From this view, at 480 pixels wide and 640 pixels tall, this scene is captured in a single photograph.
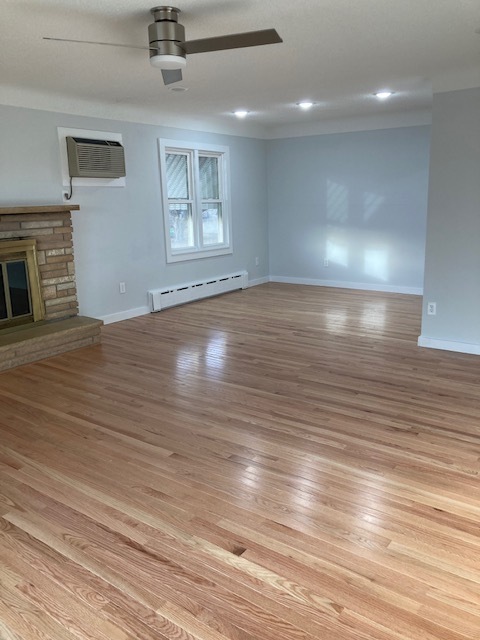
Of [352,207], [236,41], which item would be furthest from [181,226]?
[236,41]

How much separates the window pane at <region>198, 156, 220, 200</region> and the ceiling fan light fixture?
4.15 m

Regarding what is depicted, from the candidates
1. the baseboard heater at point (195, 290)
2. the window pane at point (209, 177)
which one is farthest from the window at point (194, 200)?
the baseboard heater at point (195, 290)

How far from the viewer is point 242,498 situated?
2268 mm

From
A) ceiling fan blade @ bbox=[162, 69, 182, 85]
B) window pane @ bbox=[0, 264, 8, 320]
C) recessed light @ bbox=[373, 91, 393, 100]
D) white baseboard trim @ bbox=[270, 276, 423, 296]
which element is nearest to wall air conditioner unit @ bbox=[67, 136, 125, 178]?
window pane @ bbox=[0, 264, 8, 320]

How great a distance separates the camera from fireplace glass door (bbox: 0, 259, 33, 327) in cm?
436

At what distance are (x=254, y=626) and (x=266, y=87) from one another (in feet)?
14.3

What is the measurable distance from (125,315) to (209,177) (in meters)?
2.48

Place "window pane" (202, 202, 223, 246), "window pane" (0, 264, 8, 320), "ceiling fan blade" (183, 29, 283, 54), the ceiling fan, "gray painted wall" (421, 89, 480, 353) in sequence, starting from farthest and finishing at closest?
"window pane" (202, 202, 223, 246) < "window pane" (0, 264, 8, 320) < "gray painted wall" (421, 89, 480, 353) < the ceiling fan < "ceiling fan blade" (183, 29, 283, 54)

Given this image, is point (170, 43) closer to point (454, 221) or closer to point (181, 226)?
point (454, 221)

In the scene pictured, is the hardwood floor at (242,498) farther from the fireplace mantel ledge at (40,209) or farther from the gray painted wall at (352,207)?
the gray painted wall at (352,207)

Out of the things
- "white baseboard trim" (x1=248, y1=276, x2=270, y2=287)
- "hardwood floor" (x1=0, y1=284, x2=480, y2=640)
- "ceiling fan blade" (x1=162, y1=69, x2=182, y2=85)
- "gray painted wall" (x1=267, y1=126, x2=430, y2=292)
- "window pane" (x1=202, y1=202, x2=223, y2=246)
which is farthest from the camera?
"white baseboard trim" (x1=248, y1=276, x2=270, y2=287)

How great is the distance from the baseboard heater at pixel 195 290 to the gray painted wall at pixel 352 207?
107 cm

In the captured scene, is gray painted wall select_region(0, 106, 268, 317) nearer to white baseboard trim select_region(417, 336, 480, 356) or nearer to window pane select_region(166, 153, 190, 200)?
window pane select_region(166, 153, 190, 200)

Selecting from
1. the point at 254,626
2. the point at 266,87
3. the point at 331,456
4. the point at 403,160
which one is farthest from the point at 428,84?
the point at 254,626
